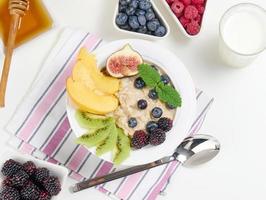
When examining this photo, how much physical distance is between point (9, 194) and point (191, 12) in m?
0.55

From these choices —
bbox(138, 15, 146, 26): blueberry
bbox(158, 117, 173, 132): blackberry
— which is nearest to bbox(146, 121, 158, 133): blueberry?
bbox(158, 117, 173, 132): blackberry

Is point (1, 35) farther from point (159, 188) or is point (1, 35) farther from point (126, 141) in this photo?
point (159, 188)

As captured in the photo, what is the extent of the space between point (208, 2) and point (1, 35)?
0.47 metres

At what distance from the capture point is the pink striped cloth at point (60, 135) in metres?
1.40

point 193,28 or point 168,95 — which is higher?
point 193,28

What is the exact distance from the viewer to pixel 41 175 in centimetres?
Result: 128

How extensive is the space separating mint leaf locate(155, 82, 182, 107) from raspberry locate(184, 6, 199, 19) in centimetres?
18

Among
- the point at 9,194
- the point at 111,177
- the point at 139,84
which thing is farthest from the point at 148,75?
the point at 9,194

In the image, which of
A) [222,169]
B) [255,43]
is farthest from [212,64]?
[222,169]

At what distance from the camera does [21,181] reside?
127 centimetres

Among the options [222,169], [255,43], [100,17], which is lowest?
[222,169]

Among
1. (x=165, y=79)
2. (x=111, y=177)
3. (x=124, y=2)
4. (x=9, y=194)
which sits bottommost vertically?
(x=9, y=194)

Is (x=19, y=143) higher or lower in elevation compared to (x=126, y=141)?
lower

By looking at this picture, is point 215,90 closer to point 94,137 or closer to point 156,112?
point 156,112
